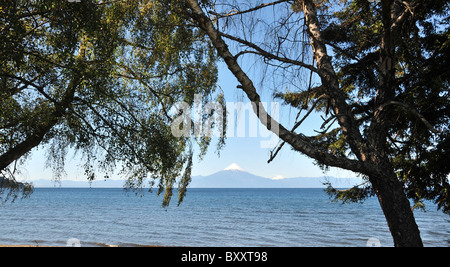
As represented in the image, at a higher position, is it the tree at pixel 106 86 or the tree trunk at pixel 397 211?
the tree at pixel 106 86

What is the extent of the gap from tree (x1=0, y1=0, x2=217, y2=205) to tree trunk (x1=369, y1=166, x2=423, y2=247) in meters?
4.08

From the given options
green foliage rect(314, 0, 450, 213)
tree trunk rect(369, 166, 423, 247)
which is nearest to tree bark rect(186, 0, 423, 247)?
tree trunk rect(369, 166, 423, 247)

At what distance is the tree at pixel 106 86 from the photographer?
6156mm

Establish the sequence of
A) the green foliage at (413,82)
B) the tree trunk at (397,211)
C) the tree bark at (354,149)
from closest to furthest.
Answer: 1. the tree bark at (354,149)
2. the tree trunk at (397,211)
3. the green foliage at (413,82)

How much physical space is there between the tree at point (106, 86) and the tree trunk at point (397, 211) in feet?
13.4

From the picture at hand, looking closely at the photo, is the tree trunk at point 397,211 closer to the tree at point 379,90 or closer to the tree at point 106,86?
the tree at point 379,90

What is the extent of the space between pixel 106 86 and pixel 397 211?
19.3ft

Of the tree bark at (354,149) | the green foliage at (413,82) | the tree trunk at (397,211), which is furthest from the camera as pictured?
the green foliage at (413,82)

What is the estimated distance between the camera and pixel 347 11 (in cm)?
919

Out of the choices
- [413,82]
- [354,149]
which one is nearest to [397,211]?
[354,149]

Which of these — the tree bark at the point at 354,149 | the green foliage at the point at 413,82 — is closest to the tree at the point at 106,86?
the tree bark at the point at 354,149

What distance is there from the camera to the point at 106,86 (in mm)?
7145
